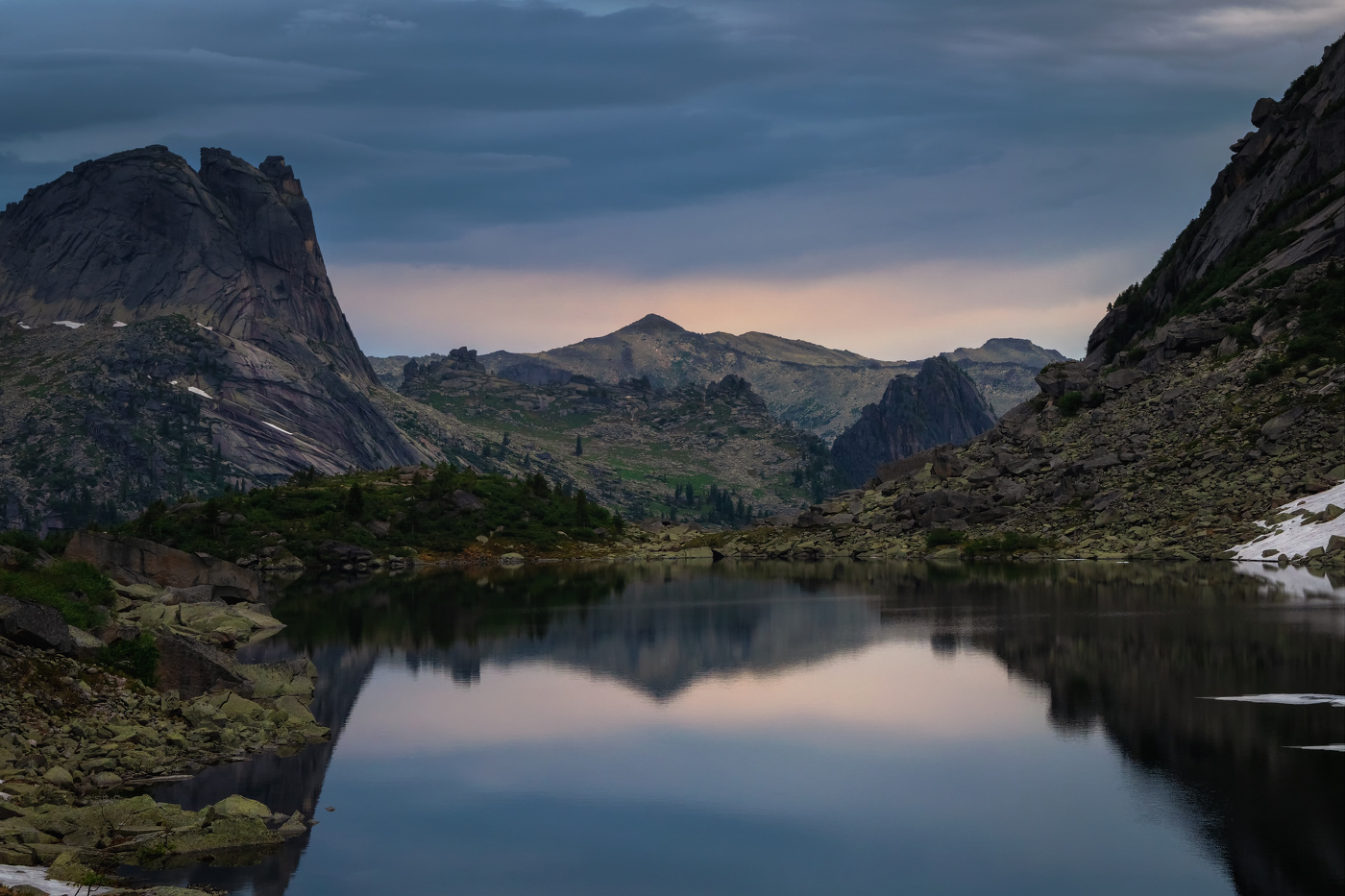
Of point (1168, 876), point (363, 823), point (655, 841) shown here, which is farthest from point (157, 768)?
point (1168, 876)

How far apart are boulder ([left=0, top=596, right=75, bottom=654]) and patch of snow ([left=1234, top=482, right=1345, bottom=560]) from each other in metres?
89.5

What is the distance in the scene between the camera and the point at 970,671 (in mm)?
57031

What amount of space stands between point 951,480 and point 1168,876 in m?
139

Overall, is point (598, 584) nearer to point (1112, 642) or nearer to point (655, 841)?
point (1112, 642)

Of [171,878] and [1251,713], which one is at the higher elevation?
[1251,713]

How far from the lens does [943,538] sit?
14562cm

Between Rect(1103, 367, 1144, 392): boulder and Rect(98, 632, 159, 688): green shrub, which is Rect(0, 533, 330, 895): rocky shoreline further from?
Rect(1103, 367, 1144, 392): boulder

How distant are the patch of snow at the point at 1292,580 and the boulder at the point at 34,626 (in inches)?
2561

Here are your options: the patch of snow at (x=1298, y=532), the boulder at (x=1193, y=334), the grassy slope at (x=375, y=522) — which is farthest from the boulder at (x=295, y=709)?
the boulder at (x=1193, y=334)

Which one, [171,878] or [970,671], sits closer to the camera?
[171,878]

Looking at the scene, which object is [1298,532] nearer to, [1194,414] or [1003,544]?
[1194,414]

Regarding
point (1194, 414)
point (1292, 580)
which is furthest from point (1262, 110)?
point (1292, 580)

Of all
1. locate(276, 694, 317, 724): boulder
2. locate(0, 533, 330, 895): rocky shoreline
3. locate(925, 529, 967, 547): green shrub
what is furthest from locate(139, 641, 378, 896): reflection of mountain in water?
locate(925, 529, 967, 547): green shrub

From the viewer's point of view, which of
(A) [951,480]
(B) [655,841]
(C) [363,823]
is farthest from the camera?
(A) [951,480]
